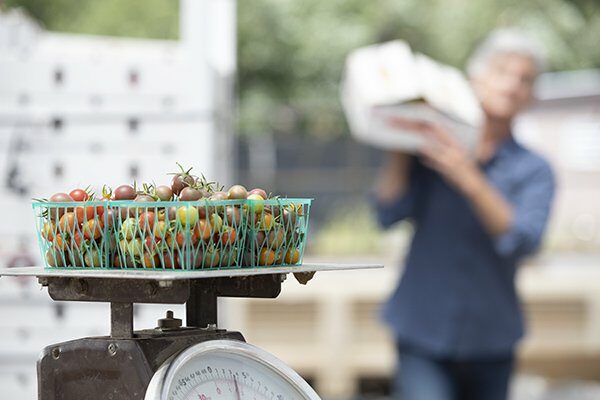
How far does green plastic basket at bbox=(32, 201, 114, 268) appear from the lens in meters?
1.64

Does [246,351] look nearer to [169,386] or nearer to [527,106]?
[169,386]

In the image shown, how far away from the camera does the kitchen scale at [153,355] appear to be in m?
1.61

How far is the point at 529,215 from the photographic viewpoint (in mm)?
4320

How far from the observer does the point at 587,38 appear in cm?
1709

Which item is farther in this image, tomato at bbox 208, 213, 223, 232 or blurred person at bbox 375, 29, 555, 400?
blurred person at bbox 375, 29, 555, 400

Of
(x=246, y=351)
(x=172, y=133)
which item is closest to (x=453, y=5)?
(x=172, y=133)

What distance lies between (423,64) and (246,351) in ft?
9.42

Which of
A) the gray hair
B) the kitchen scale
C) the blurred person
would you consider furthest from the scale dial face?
the gray hair

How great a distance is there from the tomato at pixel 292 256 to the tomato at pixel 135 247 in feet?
0.73

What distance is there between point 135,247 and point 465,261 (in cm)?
284

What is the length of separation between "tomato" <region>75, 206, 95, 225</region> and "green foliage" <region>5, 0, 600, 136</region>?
49.5ft

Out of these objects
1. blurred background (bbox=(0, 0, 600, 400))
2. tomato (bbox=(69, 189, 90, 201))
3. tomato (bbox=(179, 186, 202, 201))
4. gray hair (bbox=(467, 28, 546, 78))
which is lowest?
blurred background (bbox=(0, 0, 600, 400))

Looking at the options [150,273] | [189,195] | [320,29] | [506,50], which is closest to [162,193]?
[189,195]

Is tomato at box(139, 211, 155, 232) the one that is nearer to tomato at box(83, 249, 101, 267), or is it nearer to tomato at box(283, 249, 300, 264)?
tomato at box(83, 249, 101, 267)
